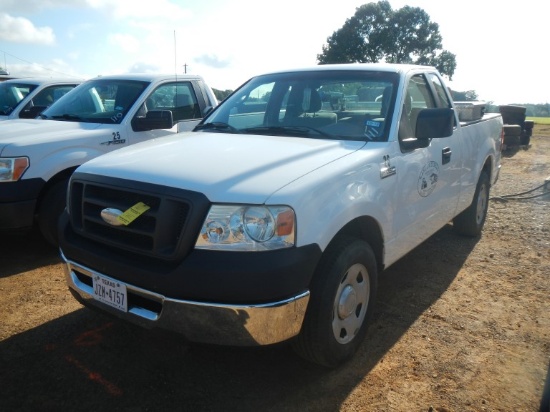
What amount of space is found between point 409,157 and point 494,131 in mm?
2822

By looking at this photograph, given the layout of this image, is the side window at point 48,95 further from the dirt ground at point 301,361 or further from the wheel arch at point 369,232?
the wheel arch at point 369,232

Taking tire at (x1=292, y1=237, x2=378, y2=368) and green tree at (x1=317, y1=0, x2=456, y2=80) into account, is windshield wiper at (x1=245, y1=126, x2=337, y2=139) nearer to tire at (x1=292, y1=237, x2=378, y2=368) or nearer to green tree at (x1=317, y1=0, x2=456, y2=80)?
tire at (x1=292, y1=237, x2=378, y2=368)

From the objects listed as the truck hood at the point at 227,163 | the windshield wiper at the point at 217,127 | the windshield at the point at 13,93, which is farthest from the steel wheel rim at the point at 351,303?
the windshield at the point at 13,93

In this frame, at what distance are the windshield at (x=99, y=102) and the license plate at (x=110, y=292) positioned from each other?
296cm

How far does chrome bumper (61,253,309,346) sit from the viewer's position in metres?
2.20

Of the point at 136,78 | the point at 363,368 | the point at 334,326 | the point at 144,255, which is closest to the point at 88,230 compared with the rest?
Answer: the point at 144,255

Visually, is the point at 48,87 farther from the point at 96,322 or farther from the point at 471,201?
the point at 471,201

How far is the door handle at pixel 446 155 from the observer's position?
3911mm

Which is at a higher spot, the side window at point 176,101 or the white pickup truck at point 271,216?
the side window at point 176,101

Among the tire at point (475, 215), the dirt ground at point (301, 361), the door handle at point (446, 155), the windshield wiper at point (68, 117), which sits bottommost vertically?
the dirt ground at point (301, 361)

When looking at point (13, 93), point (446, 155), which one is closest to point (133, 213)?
point (446, 155)

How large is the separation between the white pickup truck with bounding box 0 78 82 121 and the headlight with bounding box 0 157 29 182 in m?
3.17

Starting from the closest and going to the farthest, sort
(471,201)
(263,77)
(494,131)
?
(263,77) < (471,201) < (494,131)

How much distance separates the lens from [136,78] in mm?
5562
